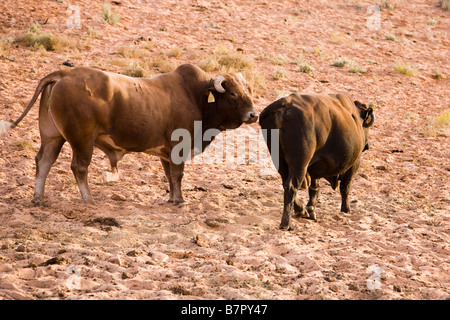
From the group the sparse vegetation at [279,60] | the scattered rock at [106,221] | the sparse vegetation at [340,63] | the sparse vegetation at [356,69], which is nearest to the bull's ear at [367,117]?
the scattered rock at [106,221]

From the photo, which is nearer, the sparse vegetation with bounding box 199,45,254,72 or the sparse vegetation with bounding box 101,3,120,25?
the sparse vegetation with bounding box 199,45,254,72

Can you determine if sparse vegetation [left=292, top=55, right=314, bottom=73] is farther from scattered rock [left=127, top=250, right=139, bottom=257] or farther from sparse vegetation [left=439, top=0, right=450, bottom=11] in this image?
sparse vegetation [left=439, top=0, right=450, bottom=11]

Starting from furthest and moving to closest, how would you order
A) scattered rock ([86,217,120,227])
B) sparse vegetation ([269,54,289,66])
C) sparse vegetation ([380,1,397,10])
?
sparse vegetation ([380,1,397,10]) → sparse vegetation ([269,54,289,66]) → scattered rock ([86,217,120,227])

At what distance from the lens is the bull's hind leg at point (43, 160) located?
7.95 meters

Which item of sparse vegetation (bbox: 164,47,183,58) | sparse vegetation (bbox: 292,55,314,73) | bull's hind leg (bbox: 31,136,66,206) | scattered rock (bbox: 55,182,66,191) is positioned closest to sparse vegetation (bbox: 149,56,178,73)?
sparse vegetation (bbox: 164,47,183,58)

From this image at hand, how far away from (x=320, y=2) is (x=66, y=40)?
1296 cm

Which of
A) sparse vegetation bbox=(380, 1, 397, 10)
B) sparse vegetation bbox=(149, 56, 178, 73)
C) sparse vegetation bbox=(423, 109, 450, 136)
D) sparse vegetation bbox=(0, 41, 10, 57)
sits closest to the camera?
sparse vegetation bbox=(423, 109, 450, 136)

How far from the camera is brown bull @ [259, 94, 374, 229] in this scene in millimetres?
7113

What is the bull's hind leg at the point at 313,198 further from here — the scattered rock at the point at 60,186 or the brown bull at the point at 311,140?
the scattered rock at the point at 60,186

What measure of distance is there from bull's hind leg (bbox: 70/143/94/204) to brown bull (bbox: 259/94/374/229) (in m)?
2.29

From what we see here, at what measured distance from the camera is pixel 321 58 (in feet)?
61.0

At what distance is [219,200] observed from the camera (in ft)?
28.9

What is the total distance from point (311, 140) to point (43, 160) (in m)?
3.62

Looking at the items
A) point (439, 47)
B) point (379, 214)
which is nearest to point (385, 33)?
point (439, 47)
